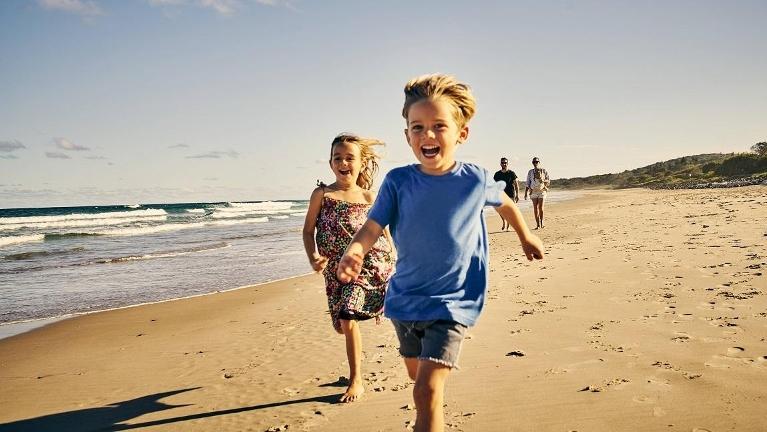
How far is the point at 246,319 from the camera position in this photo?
7.12 m

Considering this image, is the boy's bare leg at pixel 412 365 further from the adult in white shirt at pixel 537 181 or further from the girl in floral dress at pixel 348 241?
the adult in white shirt at pixel 537 181

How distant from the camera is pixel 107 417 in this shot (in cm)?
393

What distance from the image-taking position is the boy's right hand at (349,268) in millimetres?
2061

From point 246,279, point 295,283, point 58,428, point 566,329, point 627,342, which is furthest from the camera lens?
point 246,279

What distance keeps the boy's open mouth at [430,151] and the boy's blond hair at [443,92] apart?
0.20m

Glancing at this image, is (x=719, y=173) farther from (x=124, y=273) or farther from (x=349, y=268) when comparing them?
(x=349, y=268)

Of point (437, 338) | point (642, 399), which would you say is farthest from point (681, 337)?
point (437, 338)

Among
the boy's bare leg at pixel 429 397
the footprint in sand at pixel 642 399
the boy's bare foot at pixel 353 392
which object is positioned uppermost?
the boy's bare leg at pixel 429 397

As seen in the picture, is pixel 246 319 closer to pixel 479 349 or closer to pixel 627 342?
pixel 479 349

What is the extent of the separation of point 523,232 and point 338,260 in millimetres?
1890

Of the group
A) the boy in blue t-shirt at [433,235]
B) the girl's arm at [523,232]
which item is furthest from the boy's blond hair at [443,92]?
the girl's arm at [523,232]

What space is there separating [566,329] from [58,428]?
175 inches

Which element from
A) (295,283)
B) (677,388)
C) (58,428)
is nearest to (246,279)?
(295,283)

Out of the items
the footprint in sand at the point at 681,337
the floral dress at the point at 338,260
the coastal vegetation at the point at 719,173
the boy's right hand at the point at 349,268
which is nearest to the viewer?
the boy's right hand at the point at 349,268
